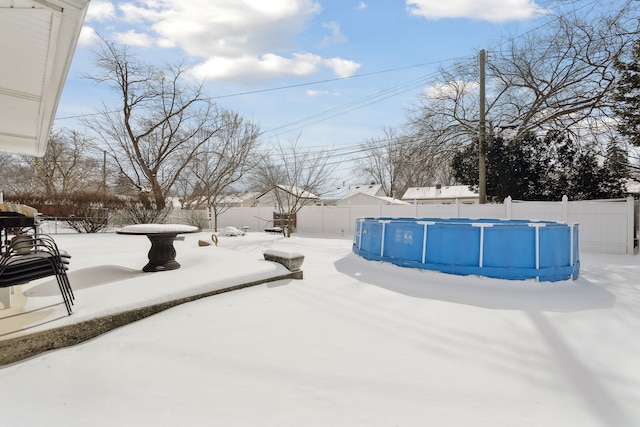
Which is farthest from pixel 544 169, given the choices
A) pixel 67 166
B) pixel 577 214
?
pixel 67 166

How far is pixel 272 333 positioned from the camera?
335 centimetres

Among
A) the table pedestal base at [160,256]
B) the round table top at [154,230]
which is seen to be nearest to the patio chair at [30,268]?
the round table top at [154,230]

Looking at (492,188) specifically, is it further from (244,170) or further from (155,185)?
(155,185)

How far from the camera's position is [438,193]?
3509cm

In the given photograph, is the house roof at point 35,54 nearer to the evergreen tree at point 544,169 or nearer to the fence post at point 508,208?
the fence post at point 508,208

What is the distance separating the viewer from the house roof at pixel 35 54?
8.29 feet

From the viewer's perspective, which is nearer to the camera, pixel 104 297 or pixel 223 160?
pixel 104 297

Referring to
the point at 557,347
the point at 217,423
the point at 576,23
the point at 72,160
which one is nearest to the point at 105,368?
the point at 217,423

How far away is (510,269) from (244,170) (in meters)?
20.0

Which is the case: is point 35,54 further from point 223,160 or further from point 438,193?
point 438,193

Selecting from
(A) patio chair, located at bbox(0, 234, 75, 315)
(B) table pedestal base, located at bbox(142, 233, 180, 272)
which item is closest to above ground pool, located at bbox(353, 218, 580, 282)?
(B) table pedestal base, located at bbox(142, 233, 180, 272)

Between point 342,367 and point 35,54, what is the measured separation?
4252mm

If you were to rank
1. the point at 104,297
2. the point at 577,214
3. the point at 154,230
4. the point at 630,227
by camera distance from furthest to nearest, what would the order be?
the point at 577,214, the point at 630,227, the point at 154,230, the point at 104,297

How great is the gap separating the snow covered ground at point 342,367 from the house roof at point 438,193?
30684 mm
